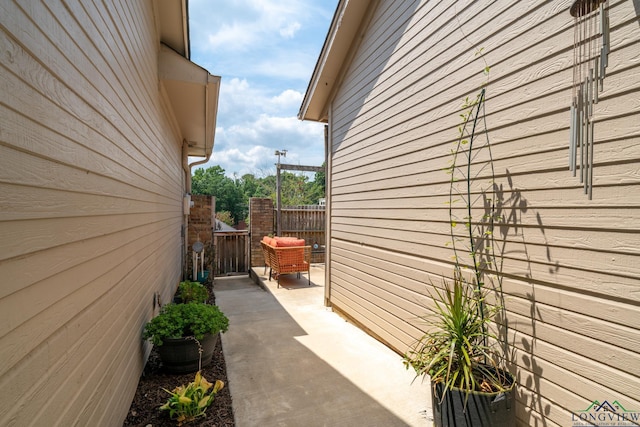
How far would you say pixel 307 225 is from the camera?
379 inches

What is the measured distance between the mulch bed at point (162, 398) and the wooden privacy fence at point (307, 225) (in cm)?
621

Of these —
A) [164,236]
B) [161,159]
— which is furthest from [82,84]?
[164,236]

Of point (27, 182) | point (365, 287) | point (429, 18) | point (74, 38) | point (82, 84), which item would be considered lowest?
point (365, 287)

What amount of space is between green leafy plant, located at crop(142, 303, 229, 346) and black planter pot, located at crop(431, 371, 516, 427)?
207 centimetres

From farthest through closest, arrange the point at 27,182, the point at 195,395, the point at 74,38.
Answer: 1. the point at 195,395
2. the point at 74,38
3. the point at 27,182

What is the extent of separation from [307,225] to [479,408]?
26.0ft

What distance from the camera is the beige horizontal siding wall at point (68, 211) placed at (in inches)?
37.5

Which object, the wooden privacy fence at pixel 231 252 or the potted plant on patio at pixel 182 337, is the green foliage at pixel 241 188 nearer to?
the wooden privacy fence at pixel 231 252

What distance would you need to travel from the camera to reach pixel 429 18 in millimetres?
3062

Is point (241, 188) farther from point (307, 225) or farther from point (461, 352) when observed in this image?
point (461, 352)

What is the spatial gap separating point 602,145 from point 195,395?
3038 millimetres

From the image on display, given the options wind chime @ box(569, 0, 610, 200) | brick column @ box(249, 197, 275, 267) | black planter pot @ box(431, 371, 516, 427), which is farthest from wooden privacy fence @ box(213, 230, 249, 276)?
wind chime @ box(569, 0, 610, 200)

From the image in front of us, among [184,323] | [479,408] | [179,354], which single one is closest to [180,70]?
[184,323]

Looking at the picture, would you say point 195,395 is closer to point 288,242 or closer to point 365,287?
point 365,287
